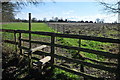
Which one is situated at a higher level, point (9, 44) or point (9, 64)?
point (9, 44)

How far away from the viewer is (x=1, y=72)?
4.34 metres

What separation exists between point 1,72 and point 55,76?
204cm

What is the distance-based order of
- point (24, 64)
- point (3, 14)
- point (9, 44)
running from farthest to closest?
point (3, 14), point (9, 44), point (24, 64)

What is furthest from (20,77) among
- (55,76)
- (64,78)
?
(64,78)

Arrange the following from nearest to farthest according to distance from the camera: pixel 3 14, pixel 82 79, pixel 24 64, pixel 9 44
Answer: pixel 82 79
pixel 24 64
pixel 9 44
pixel 3 14

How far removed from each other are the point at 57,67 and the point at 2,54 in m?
3.24

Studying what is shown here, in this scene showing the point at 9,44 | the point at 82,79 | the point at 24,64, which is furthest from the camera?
the point at 9,44

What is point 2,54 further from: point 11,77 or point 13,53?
point 11,77

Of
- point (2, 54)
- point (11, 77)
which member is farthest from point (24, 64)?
point (2, 54)

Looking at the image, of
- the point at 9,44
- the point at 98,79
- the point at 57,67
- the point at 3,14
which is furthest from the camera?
the point at 3,14

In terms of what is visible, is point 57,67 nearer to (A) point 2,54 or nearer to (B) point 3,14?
(A) point 2,54

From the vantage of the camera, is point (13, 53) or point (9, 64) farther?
point (13, 53)

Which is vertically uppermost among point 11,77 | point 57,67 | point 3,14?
point 3,14

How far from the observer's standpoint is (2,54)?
5844 millimetres
